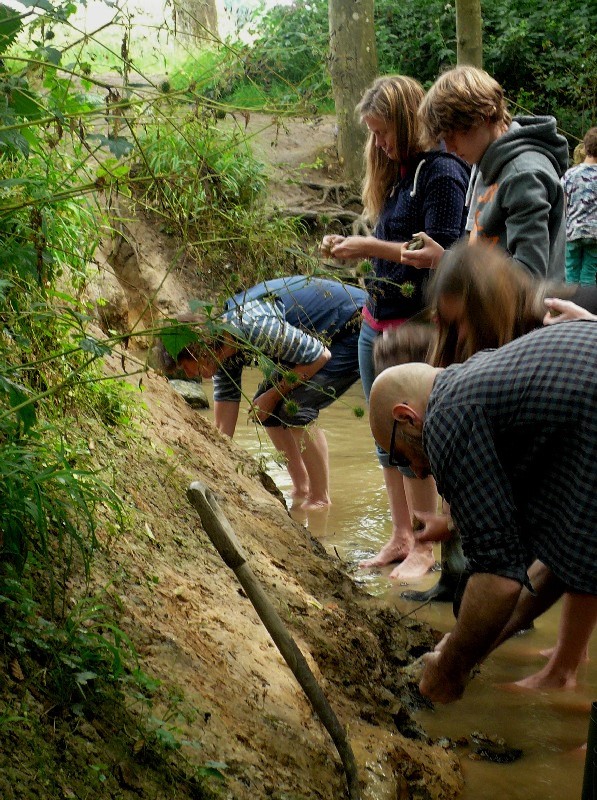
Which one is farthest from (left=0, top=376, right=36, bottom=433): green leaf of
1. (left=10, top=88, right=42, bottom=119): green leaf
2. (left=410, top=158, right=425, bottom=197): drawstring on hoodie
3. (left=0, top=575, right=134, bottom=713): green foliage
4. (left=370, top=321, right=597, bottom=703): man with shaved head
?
(left=410, top=158, right=425, bottom=197): drawstring on hoodie

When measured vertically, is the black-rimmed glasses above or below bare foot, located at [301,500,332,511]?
above

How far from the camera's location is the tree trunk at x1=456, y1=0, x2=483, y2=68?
9.30m

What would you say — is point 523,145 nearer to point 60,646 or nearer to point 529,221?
point 529,221

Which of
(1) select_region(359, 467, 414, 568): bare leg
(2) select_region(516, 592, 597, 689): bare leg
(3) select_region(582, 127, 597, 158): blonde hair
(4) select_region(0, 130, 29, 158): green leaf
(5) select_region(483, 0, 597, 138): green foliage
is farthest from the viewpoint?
(5) select_region(483, 0, 597, 138): green foliage

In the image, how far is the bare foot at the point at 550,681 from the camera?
3.27 metres

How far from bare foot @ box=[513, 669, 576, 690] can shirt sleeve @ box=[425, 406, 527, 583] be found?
1159mm

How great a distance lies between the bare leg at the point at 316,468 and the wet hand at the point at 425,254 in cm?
180

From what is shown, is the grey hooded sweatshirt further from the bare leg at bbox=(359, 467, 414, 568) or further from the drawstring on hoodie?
the bare leg at bbox=(359, 467, 414, 568)

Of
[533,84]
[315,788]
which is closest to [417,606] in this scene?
[315,788]

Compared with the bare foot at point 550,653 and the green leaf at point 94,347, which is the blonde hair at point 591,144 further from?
the green leaf at point 94,347

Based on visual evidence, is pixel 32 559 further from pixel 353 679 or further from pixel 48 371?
pixel 353 679

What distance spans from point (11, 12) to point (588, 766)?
93.3 inches

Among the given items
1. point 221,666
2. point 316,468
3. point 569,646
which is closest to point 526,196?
point 569,646

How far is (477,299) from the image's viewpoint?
108 inches
